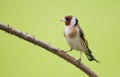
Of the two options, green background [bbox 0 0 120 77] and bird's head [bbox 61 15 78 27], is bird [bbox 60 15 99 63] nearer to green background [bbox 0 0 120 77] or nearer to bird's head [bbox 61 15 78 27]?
bird's head [bbox 61 15 78 27]

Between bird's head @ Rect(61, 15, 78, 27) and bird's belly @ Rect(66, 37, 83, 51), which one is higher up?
bird's head @ Rect(61, 15, 78, 27)

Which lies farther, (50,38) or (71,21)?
(50,38)

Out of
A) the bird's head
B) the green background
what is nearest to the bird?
the bird's head

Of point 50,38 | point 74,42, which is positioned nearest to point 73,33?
point 74,42

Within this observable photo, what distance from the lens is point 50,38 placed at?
1474 millimetres

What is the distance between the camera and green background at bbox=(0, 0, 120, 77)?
4.85ft

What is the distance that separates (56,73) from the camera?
1481 mm

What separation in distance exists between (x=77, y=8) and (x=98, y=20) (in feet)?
0.37

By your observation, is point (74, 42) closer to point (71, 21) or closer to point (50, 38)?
point (71, 21)

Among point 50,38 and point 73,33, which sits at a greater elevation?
point 73,33

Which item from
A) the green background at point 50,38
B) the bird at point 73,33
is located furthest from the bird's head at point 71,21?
the green background at point 50,38

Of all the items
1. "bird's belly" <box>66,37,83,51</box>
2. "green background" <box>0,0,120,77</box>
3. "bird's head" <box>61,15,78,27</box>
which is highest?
"bird's head" <box>61,15,78,27</box>

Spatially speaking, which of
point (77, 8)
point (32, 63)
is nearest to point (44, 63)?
point (32, 63)

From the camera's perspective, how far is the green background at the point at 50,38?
58.2 inches
